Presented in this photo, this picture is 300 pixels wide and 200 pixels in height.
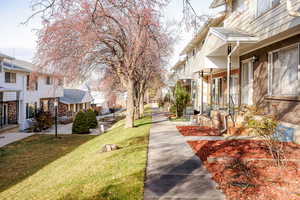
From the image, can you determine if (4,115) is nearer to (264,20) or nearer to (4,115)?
(4,115)

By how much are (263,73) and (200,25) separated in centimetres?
554

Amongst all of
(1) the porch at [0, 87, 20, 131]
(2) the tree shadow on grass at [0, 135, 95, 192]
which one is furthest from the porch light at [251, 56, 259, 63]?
(1) the porch at [0, 87, 20, 131]

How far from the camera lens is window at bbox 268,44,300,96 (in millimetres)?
7930

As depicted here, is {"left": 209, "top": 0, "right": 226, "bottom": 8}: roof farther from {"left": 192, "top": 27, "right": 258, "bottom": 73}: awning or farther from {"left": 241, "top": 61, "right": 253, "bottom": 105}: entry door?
{"left": 241, "top": 61, "right": 253, "bottom": 105}: entry door

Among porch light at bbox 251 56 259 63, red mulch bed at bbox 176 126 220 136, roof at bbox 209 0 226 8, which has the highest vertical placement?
roof at bbox 209 0 226 8

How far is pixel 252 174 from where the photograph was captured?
16.0 ft

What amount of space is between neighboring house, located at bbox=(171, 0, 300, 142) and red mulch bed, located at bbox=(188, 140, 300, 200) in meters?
2.14

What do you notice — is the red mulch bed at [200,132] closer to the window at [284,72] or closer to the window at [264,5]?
the window at [284,72]

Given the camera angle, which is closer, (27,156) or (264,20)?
(264,20)

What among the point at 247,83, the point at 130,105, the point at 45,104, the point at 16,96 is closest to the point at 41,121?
the point at 16,96

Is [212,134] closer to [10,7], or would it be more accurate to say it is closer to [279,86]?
[279,86]

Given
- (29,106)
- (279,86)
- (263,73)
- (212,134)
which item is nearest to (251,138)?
(212,134)

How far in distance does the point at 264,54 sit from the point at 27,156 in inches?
453

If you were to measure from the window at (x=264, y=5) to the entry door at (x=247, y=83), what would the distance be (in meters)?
2.61
